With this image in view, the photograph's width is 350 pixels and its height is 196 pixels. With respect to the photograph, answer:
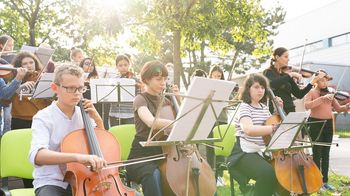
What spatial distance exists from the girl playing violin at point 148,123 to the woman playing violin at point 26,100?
1.52m

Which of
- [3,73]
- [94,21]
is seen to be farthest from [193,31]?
[3,73]

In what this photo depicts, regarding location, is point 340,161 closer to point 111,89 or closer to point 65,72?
point 111,89

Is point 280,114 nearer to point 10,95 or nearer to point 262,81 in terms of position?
point 262,81

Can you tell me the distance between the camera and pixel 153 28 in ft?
42.8

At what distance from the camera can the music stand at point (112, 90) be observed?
5805 millimetres

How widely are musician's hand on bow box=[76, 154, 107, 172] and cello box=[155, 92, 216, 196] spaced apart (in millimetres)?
780

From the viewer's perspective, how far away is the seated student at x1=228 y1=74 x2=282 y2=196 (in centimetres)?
393

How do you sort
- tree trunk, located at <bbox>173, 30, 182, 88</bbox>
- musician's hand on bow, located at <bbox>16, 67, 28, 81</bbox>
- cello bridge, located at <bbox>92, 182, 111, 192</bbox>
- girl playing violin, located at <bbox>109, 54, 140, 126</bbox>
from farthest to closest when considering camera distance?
tree trunk, located at <bbox>173, 30, 182, 88</bbox>, girl playing violin, located at <bbox>109, 54, 140, 126</bbox>, musician's hand on bow, located at <bbox>16, 67, 28, 81</bbox>, cello bridge, located at <bbox>92, 182, 111, 192</bbox>

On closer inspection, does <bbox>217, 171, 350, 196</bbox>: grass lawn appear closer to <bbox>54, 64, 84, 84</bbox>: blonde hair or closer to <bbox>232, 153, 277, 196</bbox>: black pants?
<bbox>232, 153, 277, 196</bbox>: black pants

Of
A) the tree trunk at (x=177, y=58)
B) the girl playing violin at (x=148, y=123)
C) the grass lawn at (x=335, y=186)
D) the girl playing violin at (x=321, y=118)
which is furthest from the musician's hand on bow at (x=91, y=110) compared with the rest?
the tree trunk at (x=177, y=58)

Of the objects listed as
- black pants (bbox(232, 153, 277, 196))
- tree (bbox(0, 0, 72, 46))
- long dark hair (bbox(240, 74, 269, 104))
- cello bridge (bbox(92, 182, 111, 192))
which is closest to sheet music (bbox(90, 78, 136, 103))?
long dark hair (bbox(240, 74, 269, 104))

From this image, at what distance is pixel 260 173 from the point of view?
3928 millimetres

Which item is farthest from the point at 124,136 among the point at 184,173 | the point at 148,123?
the point at 184,173

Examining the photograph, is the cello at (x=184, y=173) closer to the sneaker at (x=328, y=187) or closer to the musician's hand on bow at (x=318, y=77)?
the sneaker at (x=328, y=187)
